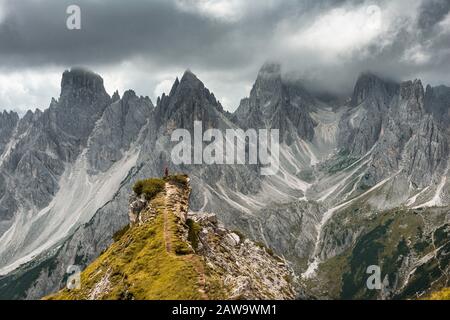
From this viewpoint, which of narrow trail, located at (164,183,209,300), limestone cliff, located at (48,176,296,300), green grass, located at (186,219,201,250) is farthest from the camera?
green grass, located at (186,219,201,250)

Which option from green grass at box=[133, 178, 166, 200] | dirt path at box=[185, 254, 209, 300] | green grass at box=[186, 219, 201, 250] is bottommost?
dirt path at box=[185, 254, 209, 300]

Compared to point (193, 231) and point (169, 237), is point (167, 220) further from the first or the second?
point (169, 237)

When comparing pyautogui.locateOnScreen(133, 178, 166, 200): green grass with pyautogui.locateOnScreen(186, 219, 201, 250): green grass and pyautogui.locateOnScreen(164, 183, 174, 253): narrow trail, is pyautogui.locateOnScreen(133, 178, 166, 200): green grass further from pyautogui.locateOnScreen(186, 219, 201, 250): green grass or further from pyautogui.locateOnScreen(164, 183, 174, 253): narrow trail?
pyautogui.locateOnScreen(186, 219, 201, 250): green grass

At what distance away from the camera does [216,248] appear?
69250mm

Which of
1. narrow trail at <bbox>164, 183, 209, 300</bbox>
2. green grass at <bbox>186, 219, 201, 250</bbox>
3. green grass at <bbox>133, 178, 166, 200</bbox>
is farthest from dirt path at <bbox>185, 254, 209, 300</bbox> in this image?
green grass at <bbox>133, 178, 166, 200</bbox>

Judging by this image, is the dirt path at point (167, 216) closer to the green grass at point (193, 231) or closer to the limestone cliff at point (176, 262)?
the limestone cliff at point (176, 262)

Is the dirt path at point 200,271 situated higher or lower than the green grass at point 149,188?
lower

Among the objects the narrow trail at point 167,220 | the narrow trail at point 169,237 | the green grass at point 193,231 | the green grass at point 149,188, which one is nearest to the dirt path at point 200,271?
the narrow trail at point 169,237

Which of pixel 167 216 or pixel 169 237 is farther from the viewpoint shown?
pixel 167 216

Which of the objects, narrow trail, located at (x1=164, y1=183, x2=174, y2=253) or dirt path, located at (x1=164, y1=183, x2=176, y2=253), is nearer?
narrow trail, located at (x1=164, y1=183, x2=174, y2=253)

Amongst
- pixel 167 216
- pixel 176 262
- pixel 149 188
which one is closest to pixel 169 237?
pixel 167 216

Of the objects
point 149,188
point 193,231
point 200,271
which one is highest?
point 149,188
